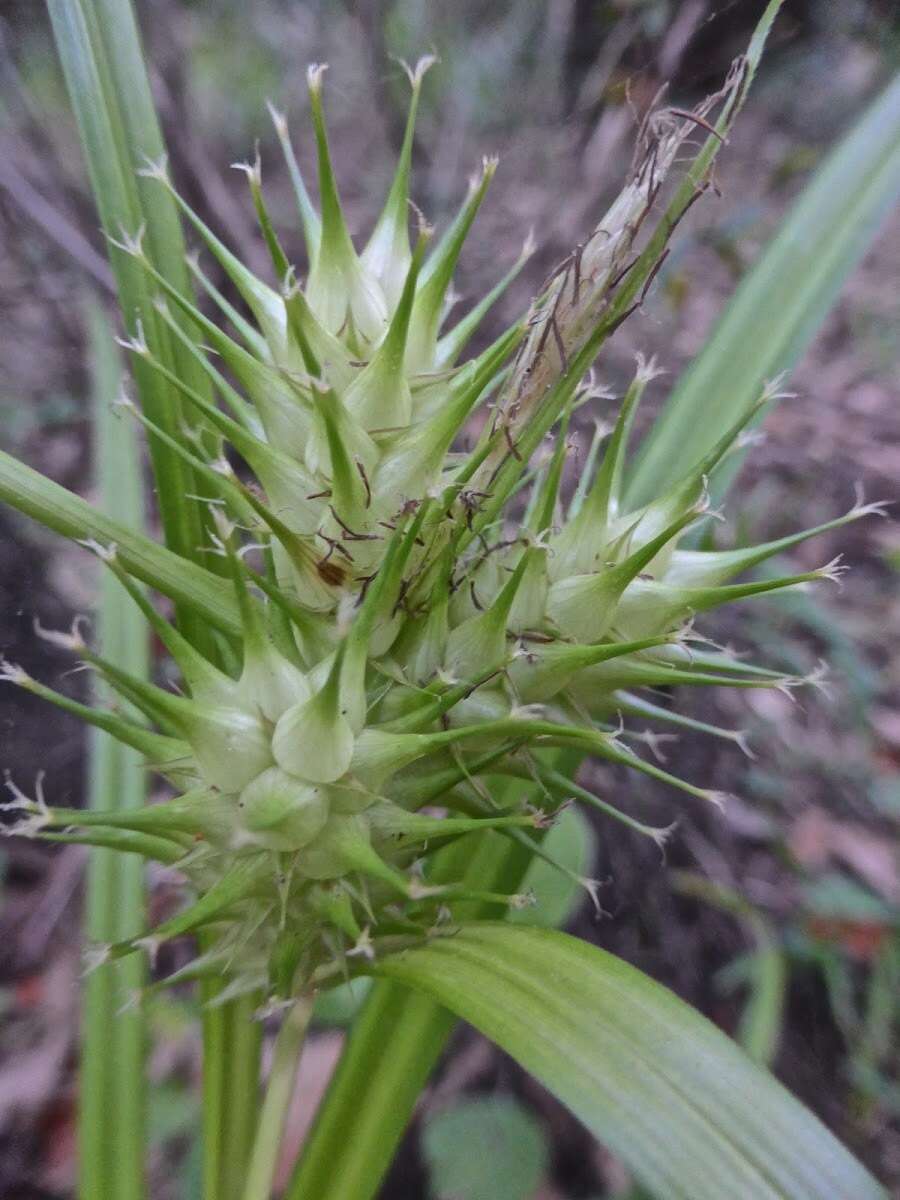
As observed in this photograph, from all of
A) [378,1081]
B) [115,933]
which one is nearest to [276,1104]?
[378,1081]

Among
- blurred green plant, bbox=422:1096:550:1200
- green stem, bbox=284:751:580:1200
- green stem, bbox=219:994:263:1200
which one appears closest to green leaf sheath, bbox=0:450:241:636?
green stem, bbox=284:751:580:1200

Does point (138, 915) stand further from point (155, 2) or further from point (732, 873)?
point (155, 2)

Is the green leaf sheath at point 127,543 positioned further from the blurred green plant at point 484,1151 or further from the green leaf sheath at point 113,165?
the blurred green plant at point 484,1151

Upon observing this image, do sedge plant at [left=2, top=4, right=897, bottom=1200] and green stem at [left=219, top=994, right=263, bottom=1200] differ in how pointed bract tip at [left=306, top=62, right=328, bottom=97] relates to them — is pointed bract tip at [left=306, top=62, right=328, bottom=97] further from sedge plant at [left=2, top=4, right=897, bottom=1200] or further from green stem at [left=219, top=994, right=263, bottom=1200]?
green stem at [left=219, top=994, right=263, bottom=1200]

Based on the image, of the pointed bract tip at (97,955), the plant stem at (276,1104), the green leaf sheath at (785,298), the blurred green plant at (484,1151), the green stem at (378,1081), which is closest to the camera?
the pointed bract tip at (97,955)

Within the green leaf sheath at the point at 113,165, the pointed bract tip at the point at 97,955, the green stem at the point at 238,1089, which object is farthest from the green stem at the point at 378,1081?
the green leaf sheath at the point at 113,165

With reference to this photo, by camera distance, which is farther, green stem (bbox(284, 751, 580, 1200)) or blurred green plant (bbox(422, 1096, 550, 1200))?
blurred green plant (bbox(422, 1096, 550, 1200))

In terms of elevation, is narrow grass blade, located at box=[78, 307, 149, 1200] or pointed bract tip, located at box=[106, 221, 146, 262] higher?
pointed bract tip, located at box=[106, 221, 146, 262]
